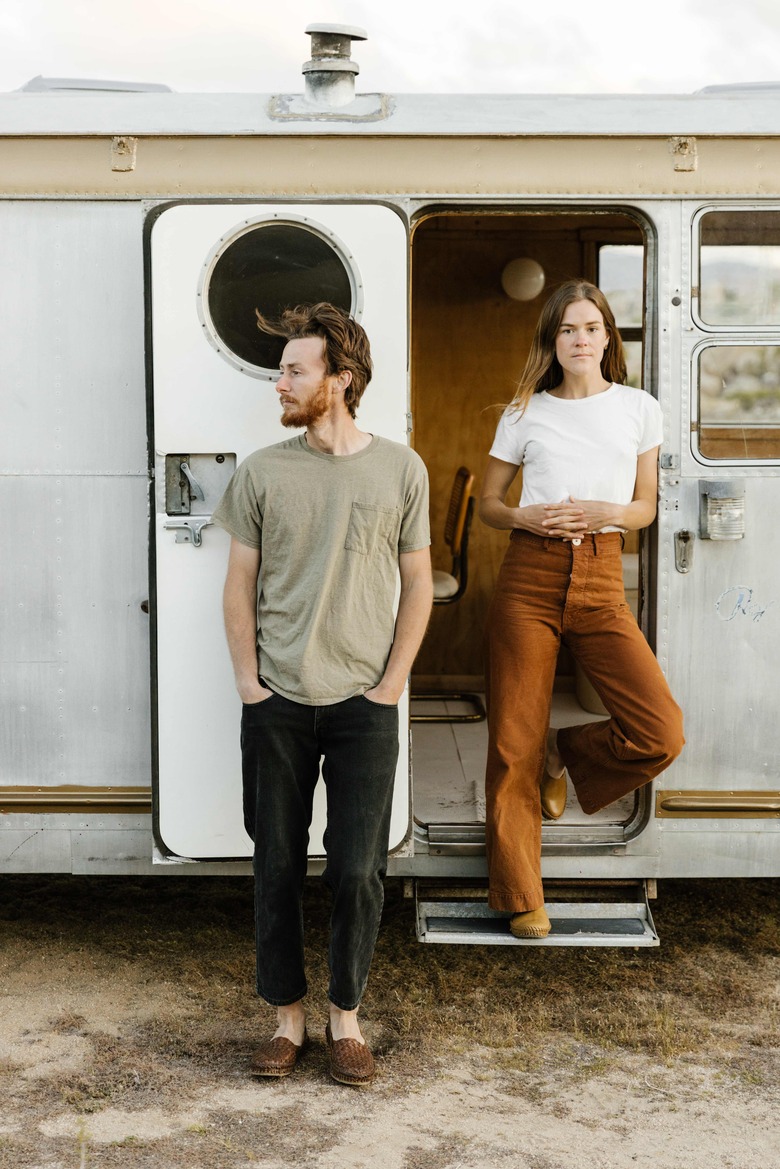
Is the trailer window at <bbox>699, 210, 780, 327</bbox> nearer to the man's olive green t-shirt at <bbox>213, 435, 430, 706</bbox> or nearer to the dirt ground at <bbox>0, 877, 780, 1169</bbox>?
the man's olive green t-shirt at <bbox>213, 435, 430, 706</bbox>

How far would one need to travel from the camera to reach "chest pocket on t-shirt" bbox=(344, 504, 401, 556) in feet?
10.3

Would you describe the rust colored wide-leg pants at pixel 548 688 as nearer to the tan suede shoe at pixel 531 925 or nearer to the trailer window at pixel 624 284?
the tan suede shoe at pixel 531 925

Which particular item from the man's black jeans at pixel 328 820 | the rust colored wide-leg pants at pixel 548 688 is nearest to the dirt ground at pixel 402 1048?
the man's black jeans at pixel 328 820

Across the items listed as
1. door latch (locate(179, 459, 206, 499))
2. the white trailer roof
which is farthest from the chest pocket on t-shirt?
the white trailer roof

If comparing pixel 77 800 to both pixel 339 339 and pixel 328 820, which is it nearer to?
pixel 328 820

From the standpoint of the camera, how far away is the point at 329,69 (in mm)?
3643

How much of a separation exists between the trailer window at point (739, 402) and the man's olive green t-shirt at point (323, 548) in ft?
3.43

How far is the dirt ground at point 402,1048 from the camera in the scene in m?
3.03

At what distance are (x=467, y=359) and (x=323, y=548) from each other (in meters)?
3.31

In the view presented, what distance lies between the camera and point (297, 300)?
3.55 metres

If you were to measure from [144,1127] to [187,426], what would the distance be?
6.32 ft

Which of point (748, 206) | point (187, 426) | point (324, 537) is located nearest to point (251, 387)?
point (187, 426)

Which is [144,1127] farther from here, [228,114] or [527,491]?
[228,114]

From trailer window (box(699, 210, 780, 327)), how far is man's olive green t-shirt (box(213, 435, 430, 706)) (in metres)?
1.17
